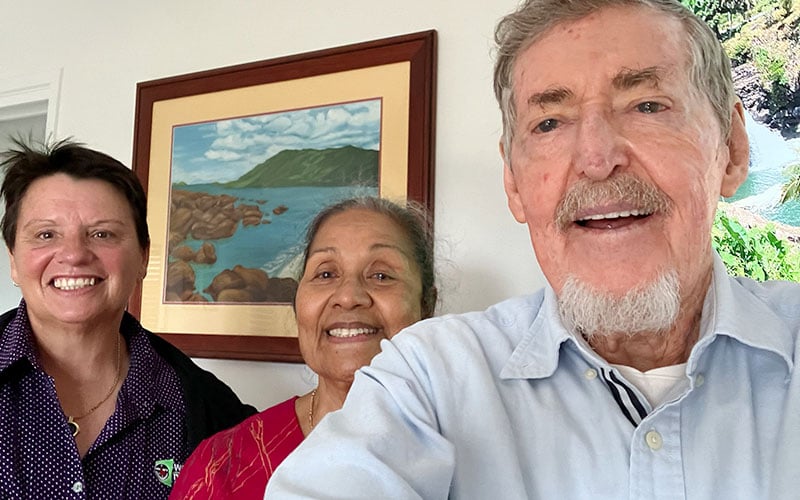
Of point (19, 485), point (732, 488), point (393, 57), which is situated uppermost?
point (393, 57)

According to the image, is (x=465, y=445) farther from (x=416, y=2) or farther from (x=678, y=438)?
(x=416, y=2)

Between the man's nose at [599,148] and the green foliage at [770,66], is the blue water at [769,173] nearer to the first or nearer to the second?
the green foliage at [770,66]

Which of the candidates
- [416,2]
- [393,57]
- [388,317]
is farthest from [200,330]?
[416,2]

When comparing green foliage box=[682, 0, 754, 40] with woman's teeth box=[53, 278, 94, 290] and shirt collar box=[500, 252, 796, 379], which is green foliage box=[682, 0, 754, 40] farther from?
woman's teeth box=[53, 278, 94, 290]

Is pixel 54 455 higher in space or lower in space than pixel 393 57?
lower

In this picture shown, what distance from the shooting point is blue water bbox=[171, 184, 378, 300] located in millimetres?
1877

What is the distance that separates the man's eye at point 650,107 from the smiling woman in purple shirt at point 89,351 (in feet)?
3.82

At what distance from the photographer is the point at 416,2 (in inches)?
70.3

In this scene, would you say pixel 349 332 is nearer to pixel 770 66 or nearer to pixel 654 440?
pixel 654 440

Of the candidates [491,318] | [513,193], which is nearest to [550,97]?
[513,193]

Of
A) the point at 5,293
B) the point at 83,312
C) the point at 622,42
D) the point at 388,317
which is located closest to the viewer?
the point at 622,42

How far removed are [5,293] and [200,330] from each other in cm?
141

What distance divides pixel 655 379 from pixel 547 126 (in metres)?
0.38

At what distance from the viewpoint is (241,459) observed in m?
1.31
